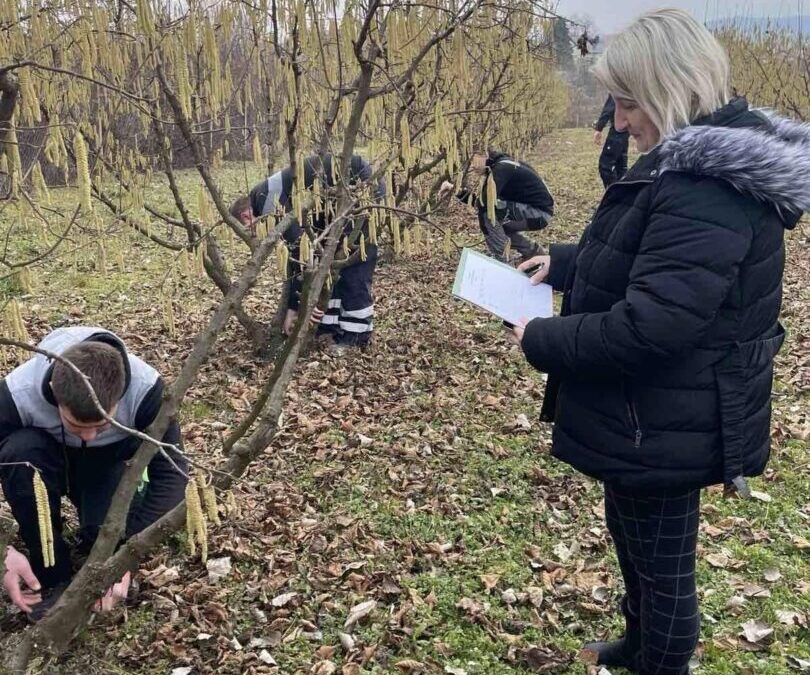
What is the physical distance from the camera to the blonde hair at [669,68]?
162 centimetres

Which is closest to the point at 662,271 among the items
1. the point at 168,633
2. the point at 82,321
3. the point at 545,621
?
the point at 545,621

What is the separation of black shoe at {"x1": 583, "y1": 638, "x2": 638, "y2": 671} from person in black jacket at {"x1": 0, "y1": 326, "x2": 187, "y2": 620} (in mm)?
1724

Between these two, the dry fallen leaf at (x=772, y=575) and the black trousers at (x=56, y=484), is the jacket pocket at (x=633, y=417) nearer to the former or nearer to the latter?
the dry fallen leaf at (x=772, y=575)

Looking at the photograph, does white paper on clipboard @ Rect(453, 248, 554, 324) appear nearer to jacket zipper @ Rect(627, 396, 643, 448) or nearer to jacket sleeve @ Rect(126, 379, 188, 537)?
jacket zipper @ Rect(627, 396, 643, 448)

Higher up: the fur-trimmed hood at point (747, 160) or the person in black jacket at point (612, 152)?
the fur-trimmed hood at point (747, 160)

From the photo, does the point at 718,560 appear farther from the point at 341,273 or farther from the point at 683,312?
the point at 341,273

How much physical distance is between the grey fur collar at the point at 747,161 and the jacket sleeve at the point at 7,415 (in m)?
2.34

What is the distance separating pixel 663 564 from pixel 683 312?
762 millimetres

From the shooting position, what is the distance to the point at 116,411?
2629mm

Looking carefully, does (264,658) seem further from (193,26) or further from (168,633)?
(193,26)

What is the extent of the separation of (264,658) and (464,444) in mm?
1846

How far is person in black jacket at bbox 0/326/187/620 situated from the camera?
2359mm

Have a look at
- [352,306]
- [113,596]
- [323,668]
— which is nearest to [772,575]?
[323,668]

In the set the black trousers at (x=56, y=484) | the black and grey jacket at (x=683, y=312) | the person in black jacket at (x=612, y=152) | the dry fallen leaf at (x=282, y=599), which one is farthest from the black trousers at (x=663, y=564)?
the person in black jacket at (x=612, y=152)
